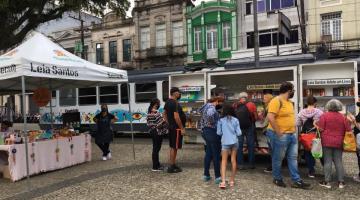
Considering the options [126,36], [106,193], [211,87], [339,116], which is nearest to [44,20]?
[211,87]

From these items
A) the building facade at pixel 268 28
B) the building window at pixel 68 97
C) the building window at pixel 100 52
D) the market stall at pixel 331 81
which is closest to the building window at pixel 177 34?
the building facade at pixel 268 28

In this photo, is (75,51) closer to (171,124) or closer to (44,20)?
(44,20)

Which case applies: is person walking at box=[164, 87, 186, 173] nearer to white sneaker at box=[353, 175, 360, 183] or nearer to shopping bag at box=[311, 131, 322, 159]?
shopping bag at box=[311, 131, 322, 159]

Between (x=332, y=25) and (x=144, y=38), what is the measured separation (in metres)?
16.6

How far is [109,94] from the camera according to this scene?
19.4m

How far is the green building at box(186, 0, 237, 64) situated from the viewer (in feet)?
104

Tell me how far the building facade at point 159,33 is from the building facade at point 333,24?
10.8 metres

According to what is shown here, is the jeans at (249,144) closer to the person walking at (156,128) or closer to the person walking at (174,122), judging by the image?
the person walking at (174,122)

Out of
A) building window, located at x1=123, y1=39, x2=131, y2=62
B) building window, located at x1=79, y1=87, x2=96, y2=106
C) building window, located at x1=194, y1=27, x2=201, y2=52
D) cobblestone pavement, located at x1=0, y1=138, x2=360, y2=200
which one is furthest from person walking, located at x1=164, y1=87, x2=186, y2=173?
building window, located at x1=123, y1=39, x2=131, y2=62

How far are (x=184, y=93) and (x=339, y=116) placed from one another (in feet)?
20.3

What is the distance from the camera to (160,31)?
36.0 meters

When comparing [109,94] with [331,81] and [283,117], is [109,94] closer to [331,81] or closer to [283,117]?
[331,81]

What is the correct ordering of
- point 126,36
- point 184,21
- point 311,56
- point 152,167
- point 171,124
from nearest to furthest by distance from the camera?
point 171,124, point 152,167, point 311,56, point 184,21, point 126,36

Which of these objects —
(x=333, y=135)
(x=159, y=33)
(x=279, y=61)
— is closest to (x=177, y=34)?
(x=159, y=33)
